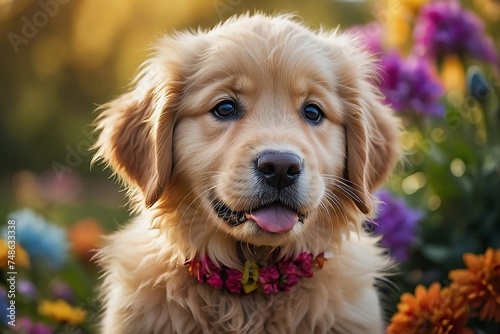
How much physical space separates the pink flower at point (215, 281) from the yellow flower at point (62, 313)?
1295 millimetres

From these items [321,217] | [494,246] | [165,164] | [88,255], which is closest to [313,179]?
[321,217]

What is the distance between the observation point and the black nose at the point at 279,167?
282 centimetres

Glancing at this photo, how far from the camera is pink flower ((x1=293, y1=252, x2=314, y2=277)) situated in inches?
129

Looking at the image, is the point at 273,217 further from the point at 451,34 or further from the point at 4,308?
the point at 451,34

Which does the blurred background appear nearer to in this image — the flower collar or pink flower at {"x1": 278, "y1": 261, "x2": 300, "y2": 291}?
the flower collar

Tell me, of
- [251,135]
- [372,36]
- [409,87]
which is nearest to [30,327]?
[251,135]

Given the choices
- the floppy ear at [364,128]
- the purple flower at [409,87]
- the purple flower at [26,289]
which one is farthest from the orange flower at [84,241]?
the floppy ear at [364,128]

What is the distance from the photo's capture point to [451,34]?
5.05m

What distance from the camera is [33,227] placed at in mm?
4754

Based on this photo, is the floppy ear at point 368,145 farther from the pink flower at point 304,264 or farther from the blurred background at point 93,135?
the blurred background at point 93,135

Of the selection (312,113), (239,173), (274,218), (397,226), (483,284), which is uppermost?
(239,173)

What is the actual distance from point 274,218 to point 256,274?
0.39 metres

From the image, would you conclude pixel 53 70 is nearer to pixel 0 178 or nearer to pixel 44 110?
pixel 44 110

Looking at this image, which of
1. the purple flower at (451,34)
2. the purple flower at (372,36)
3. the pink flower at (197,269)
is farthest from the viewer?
the purple flower at (372,36)
